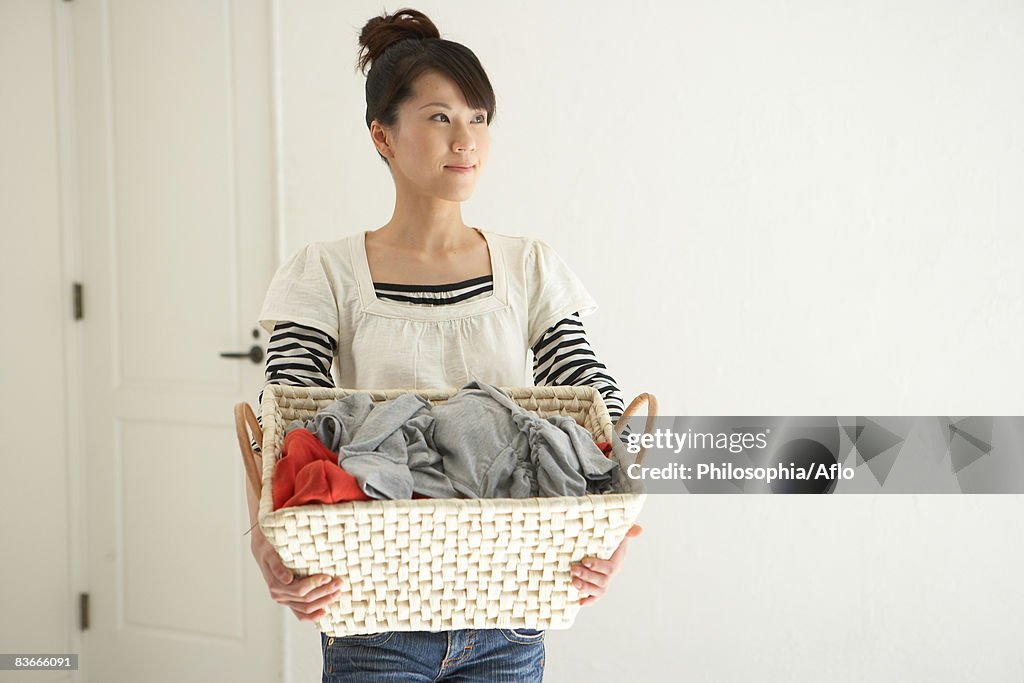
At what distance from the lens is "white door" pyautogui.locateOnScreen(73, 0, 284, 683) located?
2350mm

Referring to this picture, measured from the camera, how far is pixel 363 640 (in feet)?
3.70

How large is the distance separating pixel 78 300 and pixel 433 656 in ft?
6.03

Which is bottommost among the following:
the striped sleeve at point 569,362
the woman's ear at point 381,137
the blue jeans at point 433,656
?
the blue jeans at point 433,656

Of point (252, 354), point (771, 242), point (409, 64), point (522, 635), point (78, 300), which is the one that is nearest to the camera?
point (522, 635)

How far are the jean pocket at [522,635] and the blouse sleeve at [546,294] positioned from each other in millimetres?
431

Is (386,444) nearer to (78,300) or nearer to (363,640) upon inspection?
(363,640)

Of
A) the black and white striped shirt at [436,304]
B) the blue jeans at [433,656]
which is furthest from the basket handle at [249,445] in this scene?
the blue jeans at [433,656]

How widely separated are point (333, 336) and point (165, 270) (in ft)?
4.34

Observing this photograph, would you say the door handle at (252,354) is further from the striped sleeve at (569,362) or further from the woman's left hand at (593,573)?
the woman's left hand at (593,573)

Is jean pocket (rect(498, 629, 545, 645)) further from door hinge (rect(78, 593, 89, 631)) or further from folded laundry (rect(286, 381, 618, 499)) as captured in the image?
door hinge (rect(78, 593, 89, 631))

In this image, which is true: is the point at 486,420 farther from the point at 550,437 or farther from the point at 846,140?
the point at 846,140

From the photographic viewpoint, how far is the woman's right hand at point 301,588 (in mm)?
968

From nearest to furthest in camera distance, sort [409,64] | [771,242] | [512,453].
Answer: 1. [512,453]
2. [409,64]
3. [771,242]

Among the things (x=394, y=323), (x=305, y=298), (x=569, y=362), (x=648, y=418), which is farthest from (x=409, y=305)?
(x=648, y=418)
